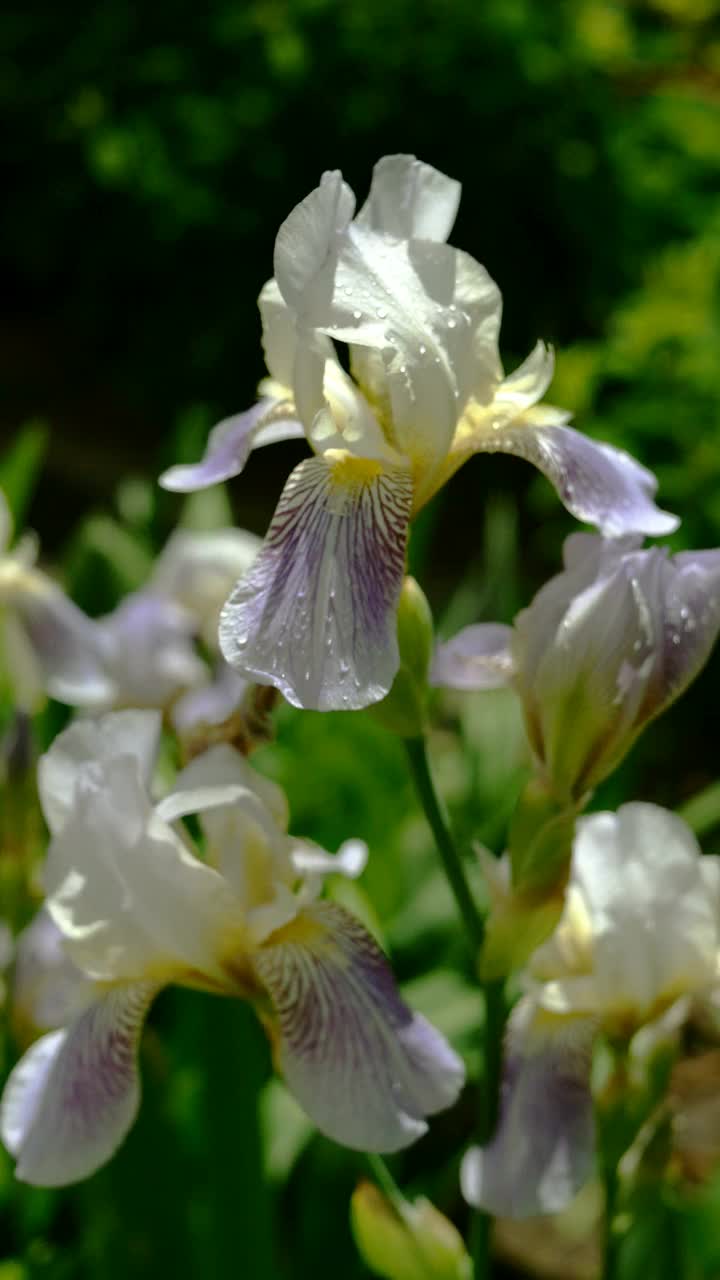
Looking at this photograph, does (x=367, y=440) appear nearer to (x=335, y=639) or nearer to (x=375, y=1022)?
(x=335, y=639)

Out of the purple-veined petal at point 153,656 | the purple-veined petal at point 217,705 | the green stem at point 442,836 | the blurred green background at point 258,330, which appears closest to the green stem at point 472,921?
the green stem at point 442,836

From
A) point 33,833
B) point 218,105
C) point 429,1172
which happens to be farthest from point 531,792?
point 218,105

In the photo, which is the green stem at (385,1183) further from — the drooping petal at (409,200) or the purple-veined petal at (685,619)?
the drooping petal at (409,200)

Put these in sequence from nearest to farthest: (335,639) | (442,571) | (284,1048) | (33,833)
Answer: (335,639) → (284,1048) → (33,833) → (442,571)

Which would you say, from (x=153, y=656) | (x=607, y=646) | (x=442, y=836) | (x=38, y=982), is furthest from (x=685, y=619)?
(x=153, y=656)

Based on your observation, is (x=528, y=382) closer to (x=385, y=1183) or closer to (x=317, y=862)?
(x=317, y=862)

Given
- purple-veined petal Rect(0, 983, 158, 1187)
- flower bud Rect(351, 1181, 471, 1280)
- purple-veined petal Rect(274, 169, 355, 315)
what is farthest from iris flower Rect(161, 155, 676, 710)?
flower bud Rect(351, 1181, 471, 1280)

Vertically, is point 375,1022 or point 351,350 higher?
point 351,350
